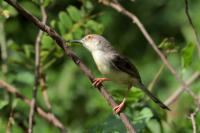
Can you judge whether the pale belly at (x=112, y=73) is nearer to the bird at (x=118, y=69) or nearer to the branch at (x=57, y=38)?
the bird at (x=118, y=69)

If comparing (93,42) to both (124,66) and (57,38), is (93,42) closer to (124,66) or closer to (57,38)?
(124,66)

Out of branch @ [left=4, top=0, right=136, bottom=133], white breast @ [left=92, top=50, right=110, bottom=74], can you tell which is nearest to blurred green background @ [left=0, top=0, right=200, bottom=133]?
white breast @ [left=92, top=50, right=110, bottom=74]

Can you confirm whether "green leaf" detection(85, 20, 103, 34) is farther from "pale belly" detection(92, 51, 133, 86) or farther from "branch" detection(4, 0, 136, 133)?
"branch" detection(4, 0, 136, 133)

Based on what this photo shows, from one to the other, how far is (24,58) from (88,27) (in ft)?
2.16

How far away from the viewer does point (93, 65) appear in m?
6.64

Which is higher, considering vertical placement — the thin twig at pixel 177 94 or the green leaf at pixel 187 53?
the green leaf at pixel 187 53

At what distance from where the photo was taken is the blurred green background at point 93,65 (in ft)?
13.9

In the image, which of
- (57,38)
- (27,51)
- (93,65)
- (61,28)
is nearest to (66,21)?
(61,28)

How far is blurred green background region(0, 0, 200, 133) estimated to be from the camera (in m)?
4.24

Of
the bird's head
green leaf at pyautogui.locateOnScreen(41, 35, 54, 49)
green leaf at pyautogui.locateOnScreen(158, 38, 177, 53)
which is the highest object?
green leaf at pyautogui.locateOnScreen(41, 35, 54, 49)

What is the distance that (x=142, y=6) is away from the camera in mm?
7551

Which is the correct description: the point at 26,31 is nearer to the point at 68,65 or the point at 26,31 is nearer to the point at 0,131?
the point at 68,65

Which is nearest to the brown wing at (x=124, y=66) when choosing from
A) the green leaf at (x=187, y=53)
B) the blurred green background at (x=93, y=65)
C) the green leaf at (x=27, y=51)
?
the blurred green background at (x=93, y=65)

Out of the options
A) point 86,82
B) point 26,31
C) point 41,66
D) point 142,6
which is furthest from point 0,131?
point 142,6
